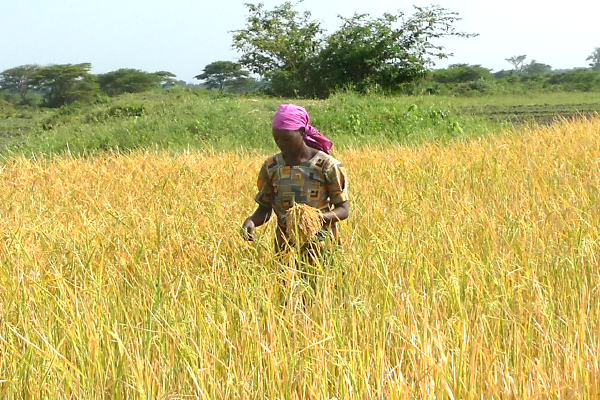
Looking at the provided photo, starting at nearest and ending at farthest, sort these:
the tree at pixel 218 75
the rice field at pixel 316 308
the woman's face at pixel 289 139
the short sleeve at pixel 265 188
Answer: the rice field at pixel 316 308 < the woman's face at pixel 289 139 < the short sleeve at pixel 265 188 < the tree at pixel 218 75

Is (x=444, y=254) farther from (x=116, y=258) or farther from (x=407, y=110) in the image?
(x=407, y=110)

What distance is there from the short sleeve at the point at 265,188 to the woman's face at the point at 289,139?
171mm

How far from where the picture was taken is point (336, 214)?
9.02ft

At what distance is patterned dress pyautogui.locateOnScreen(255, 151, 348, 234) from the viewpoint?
2.75 meters

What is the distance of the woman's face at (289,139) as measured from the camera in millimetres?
2658

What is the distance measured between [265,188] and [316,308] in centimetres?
74

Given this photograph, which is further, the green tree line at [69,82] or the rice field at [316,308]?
the green tree line at [69,82]

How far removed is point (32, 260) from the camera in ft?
9.15

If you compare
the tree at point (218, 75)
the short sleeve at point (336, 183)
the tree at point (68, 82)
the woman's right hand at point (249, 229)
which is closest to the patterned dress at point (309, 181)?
the short sleeve at point (336, 183)

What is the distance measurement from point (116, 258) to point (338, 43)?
16164 mm

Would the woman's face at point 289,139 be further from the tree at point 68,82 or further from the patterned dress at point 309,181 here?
the tree at point 68,82

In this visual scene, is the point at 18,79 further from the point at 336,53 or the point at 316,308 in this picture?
the point at 316,308

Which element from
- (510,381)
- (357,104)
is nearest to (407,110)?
(357,104)

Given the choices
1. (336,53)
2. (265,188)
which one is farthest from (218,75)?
(265,188)
